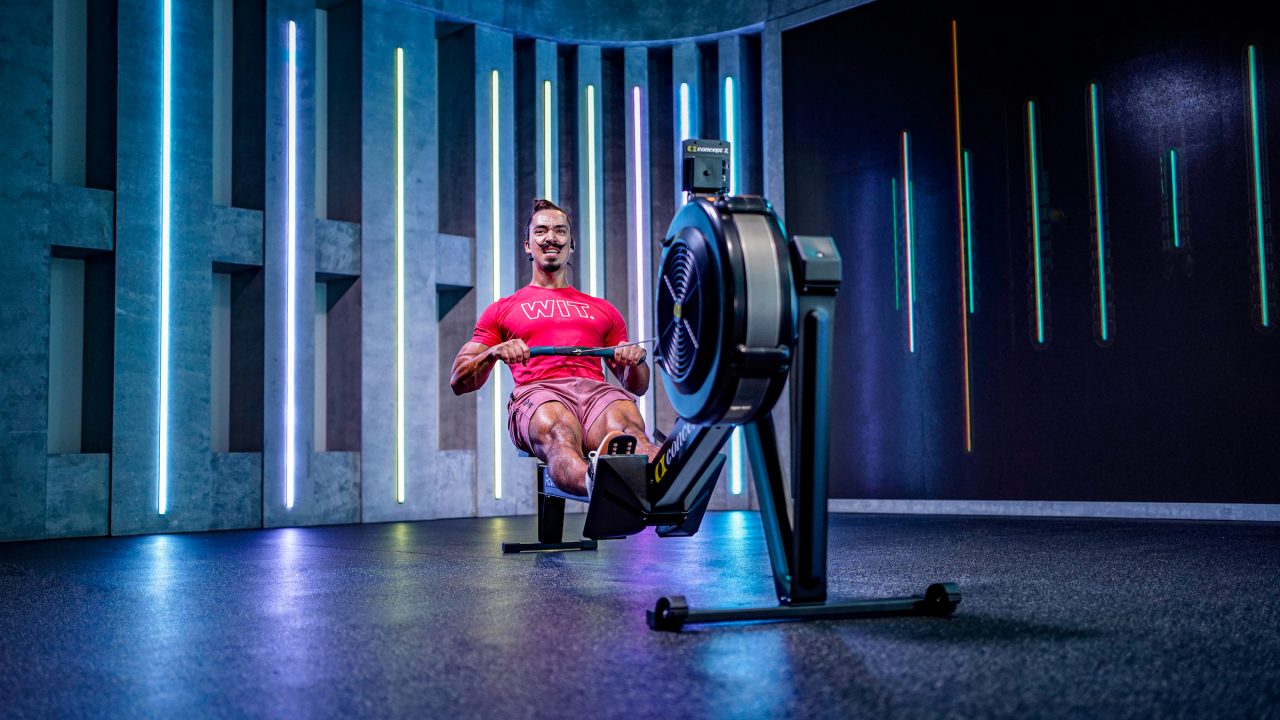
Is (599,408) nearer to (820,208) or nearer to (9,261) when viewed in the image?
(9,261)

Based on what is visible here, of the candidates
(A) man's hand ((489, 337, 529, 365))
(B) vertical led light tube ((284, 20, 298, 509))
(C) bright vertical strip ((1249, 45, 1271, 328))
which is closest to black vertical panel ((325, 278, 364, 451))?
(B) vertical led light tube ((284, 20, 298, 509))

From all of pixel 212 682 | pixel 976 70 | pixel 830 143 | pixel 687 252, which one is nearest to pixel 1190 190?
pixel 976 70

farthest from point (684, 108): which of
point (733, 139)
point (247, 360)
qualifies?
point (247, 360)

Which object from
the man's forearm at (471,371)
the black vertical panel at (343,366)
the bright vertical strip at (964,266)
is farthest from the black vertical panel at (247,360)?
the bright vertical strip at (964,266)

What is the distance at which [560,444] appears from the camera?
3143mm

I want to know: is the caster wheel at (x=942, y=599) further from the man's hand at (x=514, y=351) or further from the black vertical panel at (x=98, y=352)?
the black vertical panel at (x=98, y=352)

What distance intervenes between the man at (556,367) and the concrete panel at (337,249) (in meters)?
2.60

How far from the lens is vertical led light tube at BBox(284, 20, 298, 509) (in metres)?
5.87

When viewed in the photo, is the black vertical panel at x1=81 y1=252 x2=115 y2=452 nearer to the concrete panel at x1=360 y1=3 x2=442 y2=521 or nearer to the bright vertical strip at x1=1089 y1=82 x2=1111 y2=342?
the concrete panel at x1=360 y1=3 x2=442 y2=521

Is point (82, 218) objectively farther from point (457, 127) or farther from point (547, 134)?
point (547, 134)

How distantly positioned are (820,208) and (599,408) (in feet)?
13.1

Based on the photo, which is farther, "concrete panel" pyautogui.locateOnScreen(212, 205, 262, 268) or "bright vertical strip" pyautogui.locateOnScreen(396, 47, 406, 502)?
"bright vertical strip" pyautogui.locateOnScreen(396, 47, 406, 502)

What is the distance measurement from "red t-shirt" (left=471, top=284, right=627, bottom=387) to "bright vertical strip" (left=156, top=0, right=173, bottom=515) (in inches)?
102

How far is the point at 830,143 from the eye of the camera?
6.87 meters
